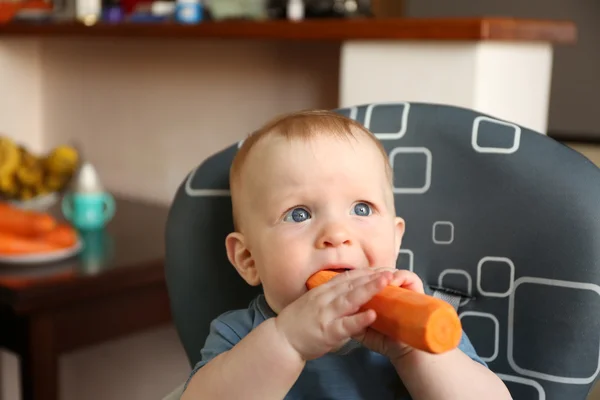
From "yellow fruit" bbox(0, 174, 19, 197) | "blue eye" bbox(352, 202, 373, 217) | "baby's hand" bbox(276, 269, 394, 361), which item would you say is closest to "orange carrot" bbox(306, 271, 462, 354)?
"baby's hand" bbox(276, 269, 394, 361)

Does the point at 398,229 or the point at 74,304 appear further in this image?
the point at 74,304

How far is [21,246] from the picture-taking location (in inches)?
54.7

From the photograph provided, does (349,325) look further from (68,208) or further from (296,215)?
(68,208)

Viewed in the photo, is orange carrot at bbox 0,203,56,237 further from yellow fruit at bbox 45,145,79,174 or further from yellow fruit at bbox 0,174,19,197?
yellow fruit at bbox 45,145,79,174

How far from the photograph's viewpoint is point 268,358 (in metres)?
0.65

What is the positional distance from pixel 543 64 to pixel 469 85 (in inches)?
7.3

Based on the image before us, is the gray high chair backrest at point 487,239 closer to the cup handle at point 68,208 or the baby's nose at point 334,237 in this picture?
the baby's nose at point 334,237

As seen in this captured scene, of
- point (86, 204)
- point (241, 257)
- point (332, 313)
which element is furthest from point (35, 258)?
point (332, 313)

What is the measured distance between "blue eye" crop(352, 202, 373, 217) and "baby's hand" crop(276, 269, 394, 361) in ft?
0.37

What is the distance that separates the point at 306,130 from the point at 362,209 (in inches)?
3.8

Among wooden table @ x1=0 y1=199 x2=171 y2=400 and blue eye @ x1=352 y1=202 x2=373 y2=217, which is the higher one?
blue eye @ x1=352 y1=202 x2=373 y2=217

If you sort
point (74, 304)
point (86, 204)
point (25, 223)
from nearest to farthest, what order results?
1. point (74, 304)
2. point (25, 223)
3. point (86, 204)

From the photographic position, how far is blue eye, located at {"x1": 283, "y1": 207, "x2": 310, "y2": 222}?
73 cm

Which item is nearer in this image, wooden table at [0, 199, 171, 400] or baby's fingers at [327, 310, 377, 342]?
baby's fingers at [327, 310, 377, 342]
